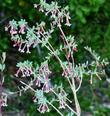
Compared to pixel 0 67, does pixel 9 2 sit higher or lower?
higher

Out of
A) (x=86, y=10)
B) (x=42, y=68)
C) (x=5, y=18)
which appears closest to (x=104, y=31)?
(x=86, y=10)

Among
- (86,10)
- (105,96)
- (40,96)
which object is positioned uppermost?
(86,10)

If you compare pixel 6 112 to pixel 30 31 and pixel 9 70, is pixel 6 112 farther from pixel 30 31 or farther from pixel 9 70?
pixel 30 31

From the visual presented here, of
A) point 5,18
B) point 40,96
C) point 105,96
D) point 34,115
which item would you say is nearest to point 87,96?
point 105,96

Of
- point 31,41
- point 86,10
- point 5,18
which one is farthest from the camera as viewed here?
point 5,18

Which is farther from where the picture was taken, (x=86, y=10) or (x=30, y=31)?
(x=86, y=10)

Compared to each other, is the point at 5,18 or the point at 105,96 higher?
the point at 5,18

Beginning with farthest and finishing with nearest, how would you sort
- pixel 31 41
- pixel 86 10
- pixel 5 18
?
1. pixel 5 18
2. pixel 86 10
3. pixel 31 41

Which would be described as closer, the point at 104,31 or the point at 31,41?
the point at 31,41

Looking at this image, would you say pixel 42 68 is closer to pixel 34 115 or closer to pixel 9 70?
pixel 34 115
